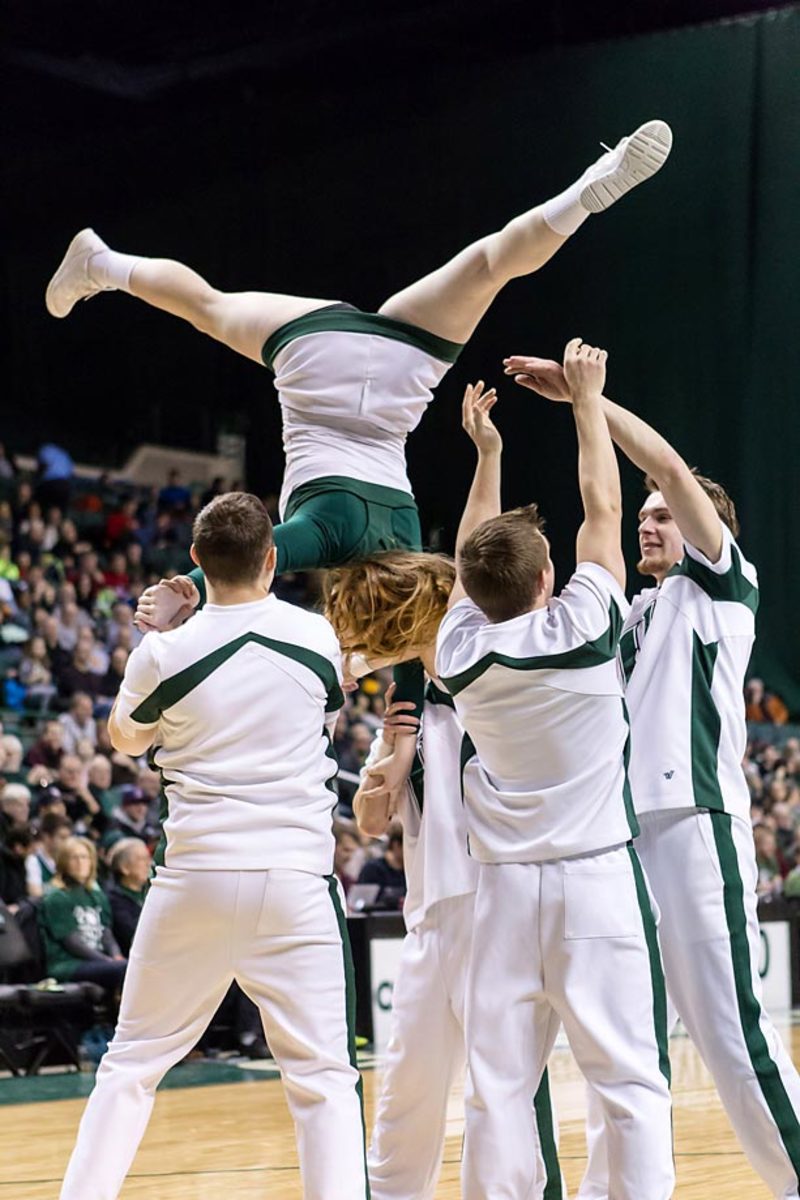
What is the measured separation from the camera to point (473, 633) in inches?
150

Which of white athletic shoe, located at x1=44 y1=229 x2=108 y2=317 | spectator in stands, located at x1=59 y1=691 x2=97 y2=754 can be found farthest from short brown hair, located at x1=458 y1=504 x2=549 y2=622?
spectator in stands, located at x1=59 y1=691 x2=97 y2=754

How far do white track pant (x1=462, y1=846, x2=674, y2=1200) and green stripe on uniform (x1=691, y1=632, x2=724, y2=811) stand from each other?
56cm

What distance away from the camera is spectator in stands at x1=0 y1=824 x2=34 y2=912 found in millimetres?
9203

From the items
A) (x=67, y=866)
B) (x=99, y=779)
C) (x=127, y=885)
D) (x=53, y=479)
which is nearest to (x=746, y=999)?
(x=67, y=866)

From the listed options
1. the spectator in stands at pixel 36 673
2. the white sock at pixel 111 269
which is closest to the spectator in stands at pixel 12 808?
the spectator in stands at pixel 36 673

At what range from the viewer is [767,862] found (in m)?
13.3

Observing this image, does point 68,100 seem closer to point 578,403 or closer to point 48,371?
point 48,371

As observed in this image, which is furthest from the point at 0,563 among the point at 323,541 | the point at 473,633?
the point at 473,633

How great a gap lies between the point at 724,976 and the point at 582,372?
5.06ft

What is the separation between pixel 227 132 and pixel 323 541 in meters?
13.9

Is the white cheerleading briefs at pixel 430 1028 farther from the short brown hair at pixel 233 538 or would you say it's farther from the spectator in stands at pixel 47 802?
the spectator in stands at pixel 47 802

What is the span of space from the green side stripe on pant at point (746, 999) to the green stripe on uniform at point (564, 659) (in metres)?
0.74

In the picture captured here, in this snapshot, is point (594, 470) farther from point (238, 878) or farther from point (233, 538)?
point (238, 878)

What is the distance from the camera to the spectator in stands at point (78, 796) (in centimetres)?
1053
